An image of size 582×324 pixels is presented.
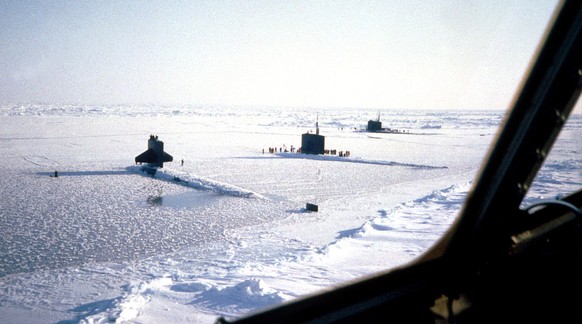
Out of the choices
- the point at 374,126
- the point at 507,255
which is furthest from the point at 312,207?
the point at 374,126

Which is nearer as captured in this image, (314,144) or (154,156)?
(154,156)

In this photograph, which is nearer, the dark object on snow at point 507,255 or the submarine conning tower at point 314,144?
the dark object on snow at point 507,255

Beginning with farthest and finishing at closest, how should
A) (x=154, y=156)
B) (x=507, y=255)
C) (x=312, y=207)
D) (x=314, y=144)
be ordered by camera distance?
1. (x=314, y=144)
2. (x=154, y=156)
3. (x=312, y=207)
4. (x=507, y=255)

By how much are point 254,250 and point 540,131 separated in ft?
24.3

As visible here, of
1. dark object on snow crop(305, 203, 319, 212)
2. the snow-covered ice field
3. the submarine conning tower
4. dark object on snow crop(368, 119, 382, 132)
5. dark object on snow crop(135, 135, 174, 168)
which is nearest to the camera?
the snow-covered ice field

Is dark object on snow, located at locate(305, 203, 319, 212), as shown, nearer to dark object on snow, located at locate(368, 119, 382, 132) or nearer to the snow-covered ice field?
the snow-covered ice field

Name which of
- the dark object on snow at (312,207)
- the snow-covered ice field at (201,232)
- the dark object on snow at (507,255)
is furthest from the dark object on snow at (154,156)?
the dark object on snow at (507,255)

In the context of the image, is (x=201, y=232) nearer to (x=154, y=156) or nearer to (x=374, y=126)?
(x=154, y=156)

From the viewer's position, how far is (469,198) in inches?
76.1

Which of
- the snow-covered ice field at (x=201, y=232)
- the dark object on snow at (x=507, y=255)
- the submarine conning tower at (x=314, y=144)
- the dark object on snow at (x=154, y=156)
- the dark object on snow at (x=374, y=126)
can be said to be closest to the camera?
the dark object on snow at (x=507, y=255)

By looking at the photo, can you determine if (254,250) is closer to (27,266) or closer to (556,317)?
(27,266)

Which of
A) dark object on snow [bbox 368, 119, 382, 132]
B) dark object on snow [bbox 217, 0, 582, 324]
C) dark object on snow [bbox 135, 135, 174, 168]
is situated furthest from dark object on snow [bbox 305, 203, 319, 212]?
dark object on snow [bbox 368, 119, 382, 132]

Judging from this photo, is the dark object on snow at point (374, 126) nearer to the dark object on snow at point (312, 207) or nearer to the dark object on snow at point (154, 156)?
the dark object on snow at point (154, 156)

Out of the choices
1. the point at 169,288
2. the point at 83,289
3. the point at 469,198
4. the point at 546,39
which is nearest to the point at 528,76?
the point at 546,39
